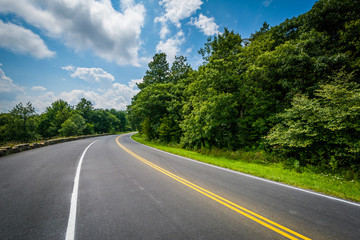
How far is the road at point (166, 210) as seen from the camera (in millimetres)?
2670

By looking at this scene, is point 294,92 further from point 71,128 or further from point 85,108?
point 85,108

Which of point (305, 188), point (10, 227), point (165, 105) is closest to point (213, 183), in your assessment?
point (305, 188)

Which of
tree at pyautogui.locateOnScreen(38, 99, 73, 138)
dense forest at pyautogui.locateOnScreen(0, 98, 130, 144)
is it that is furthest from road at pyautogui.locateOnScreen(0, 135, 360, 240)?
tree at pyautogui.locateOnScreen(38, 99, 73, 138)

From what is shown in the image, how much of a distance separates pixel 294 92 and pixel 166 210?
501 inches

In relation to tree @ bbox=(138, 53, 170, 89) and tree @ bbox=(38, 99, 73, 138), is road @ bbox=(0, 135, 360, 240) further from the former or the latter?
tree @ bbox=(38, 99, 73, 138)

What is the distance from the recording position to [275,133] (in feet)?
31.3

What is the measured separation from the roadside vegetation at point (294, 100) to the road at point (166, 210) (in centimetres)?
214

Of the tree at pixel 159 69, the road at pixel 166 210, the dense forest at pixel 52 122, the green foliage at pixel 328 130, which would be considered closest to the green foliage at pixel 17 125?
the dense forest at pixel 52 122

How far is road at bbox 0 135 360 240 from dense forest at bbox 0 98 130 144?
39.1 metres

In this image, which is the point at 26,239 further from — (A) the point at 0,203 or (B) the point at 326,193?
(B) the point at 326,193

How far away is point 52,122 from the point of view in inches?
1988

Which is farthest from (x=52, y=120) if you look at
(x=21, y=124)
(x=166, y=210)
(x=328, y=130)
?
(x=328, y=130)

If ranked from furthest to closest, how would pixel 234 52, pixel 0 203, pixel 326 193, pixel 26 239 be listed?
pixel 234 52, pixel 326 193, pixel 0 203, pixel 26 239

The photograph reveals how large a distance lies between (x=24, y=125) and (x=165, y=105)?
46217 mm
